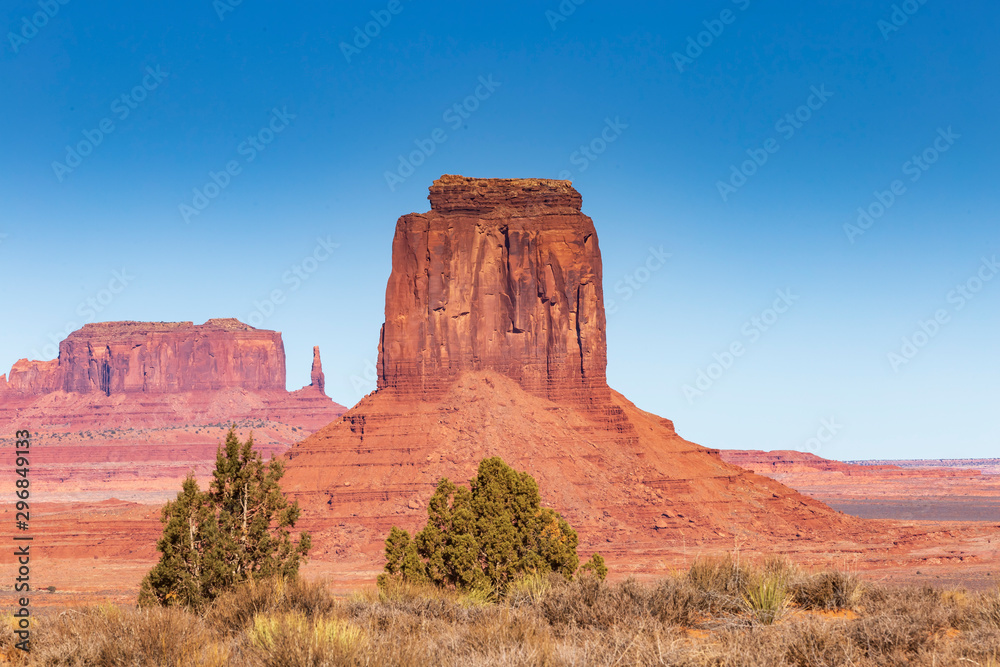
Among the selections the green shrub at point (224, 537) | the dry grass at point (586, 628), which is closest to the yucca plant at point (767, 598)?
the dry grass at point (586, 628)

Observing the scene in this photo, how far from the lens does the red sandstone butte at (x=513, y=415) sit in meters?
Result: 77.3

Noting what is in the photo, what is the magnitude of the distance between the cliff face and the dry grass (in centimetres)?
7923

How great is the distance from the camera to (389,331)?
A: 9606cm

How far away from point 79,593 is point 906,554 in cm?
5642

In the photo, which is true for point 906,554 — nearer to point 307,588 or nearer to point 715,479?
point 715,479

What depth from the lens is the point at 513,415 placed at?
285ft

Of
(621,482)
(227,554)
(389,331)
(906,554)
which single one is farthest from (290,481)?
(227,554)

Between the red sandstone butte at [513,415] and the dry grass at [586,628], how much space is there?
55022mm

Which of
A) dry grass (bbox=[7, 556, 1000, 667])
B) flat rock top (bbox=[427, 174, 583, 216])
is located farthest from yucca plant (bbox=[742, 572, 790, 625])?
flat rock top (bbox=[427, 174, 583, 216])

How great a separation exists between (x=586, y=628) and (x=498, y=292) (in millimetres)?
84661

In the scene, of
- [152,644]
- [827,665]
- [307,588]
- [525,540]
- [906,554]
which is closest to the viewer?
[827,665]

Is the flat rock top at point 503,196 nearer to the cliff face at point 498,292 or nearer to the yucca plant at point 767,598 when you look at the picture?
the cliff face at point 498,292

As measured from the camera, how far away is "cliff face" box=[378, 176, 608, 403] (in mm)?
94750

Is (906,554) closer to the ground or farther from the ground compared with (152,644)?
closer to the ground
